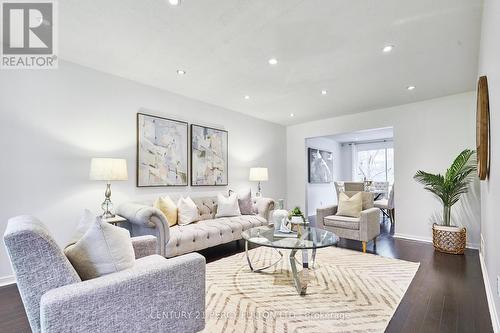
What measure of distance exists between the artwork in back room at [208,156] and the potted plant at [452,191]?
334 cm

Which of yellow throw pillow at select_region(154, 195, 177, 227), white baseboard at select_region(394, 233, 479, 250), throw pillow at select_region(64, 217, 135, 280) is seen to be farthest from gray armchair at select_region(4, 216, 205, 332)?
white baseboard at select_region(394, 233, 479, 250)

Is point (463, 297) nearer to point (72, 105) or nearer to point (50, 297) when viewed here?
point (50, 297)

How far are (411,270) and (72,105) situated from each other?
441cm

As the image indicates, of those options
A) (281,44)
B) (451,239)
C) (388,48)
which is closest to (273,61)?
(281,44)

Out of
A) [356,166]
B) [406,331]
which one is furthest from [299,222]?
[356,166]

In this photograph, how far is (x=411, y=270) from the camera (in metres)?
2.86

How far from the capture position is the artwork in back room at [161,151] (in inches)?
140

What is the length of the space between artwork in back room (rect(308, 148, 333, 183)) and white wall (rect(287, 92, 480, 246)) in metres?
1.85

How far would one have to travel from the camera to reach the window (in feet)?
26.2

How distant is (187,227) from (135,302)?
2.02 metres

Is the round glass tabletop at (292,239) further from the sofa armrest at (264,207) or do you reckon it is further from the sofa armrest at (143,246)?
the sofa armrest at (264,207)

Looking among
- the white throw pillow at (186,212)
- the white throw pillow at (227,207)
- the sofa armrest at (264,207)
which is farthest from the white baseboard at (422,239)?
the white throw pillow at (186,212)

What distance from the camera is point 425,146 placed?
167 inches

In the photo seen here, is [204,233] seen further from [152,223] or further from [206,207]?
[206,207]
